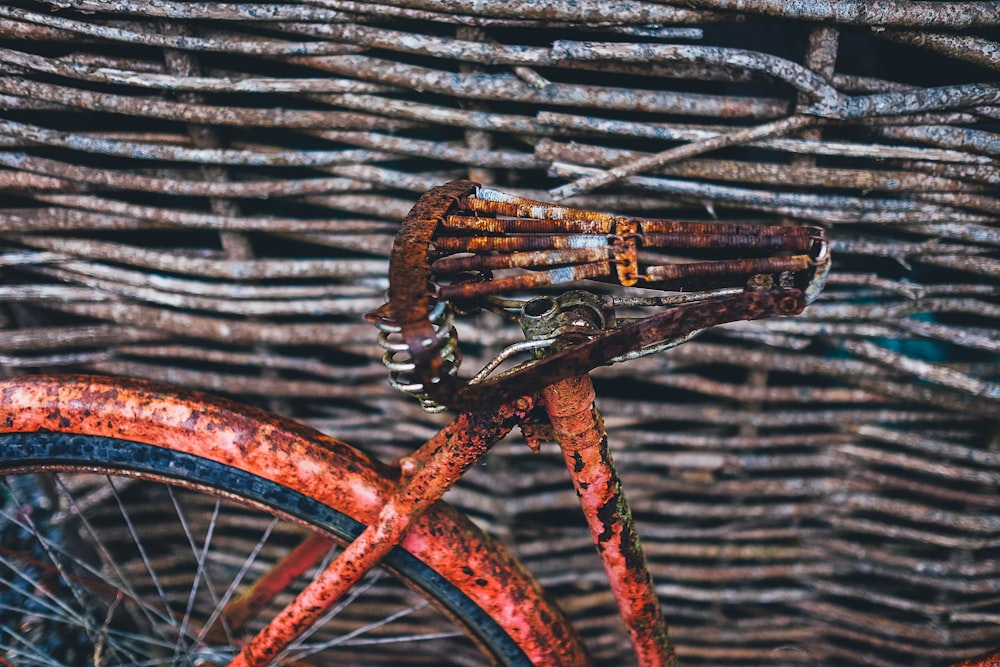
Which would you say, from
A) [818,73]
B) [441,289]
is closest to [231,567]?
[441,289]

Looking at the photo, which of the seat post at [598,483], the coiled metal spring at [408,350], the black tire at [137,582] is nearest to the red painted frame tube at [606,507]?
the seat post at [598,483]

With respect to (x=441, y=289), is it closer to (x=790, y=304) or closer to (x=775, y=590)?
(x=790, y=304)

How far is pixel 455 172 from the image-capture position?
1.23m

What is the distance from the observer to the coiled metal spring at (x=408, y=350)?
656 mm

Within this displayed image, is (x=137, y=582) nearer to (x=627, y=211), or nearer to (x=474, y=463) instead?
(x=474, y=463)

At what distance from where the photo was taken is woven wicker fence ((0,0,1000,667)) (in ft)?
3.58

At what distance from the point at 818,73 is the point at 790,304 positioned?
22.1 inches

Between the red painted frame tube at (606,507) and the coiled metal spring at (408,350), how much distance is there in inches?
6.5

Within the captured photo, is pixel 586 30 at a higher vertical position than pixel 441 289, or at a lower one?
higher

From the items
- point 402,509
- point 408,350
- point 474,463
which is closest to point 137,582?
point 402,509

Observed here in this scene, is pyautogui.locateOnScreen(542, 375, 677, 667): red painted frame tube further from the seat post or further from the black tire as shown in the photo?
the black tire

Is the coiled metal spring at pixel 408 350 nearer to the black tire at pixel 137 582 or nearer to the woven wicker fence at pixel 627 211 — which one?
the woven wicker fence at pixel 627 211

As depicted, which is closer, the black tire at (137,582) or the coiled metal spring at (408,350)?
the coiled metal spring at (408,350)

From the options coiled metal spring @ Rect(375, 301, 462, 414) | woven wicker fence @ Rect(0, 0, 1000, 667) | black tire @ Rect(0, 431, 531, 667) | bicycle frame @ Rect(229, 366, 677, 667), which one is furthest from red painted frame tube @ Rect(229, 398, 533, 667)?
woven wicker fence @ Rect(0, 0, 1000, 667)
